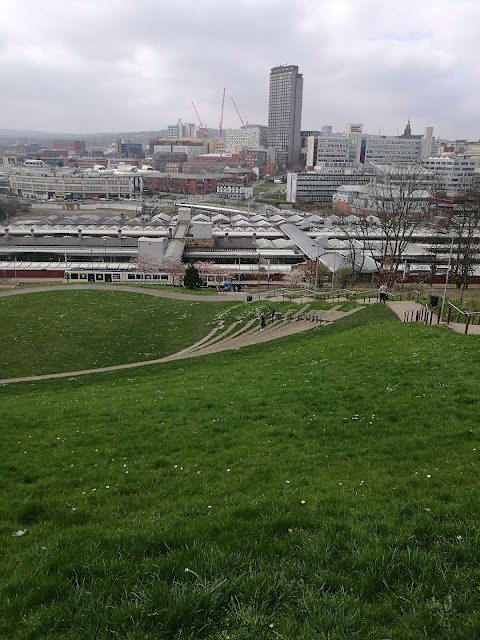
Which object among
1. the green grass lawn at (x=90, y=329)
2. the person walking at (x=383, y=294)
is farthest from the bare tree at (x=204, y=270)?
the person walking at (x=383, y=294)

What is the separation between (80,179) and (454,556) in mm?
129374

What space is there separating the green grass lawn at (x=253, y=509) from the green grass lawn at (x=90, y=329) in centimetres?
647

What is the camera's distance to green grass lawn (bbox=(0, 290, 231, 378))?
18141 mm

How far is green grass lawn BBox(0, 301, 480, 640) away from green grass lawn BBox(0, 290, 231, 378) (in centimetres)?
647

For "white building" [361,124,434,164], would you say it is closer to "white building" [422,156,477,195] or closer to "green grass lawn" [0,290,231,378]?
"white building" [422,156,477,195]

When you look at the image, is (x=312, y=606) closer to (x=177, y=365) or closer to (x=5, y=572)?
(x=5, y=572)

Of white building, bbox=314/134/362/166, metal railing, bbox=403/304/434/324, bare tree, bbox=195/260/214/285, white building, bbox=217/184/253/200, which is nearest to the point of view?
metal railing, bbox=403/304/434/324

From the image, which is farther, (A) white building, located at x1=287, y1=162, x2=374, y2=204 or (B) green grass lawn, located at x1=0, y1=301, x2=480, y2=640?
(A) white building, located at x1=287, y1=162, x2=374, y2=204

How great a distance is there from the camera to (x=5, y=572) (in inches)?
178

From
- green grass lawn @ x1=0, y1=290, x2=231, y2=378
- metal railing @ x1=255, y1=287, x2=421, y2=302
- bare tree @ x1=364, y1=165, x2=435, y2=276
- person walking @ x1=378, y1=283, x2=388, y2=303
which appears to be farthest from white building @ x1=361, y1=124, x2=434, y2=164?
green grass lawn @ x1=0, y1=290, x2=231, y2=378

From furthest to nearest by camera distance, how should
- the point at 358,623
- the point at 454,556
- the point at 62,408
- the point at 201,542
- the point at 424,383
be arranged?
the point at 62,408
the point at 424,383
the point at 201,542
the point at 454,556
the point at 358,623

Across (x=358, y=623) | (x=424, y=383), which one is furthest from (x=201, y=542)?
(x=424, y=383)

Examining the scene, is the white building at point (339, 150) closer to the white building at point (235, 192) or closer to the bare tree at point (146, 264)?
the white building at point (235, 192)

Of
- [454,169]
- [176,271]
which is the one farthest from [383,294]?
[454,169]
